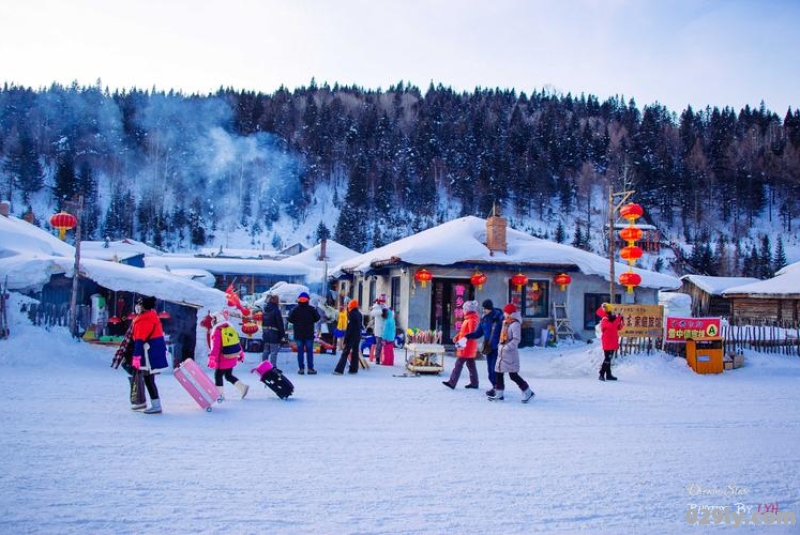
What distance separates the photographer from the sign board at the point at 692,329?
13.8 meters

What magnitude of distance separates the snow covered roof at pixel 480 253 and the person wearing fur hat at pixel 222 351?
367 inches

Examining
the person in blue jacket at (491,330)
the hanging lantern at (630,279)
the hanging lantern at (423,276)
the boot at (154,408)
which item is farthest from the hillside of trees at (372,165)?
the boot at (154,408)

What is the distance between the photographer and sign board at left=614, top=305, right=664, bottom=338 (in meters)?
14.3

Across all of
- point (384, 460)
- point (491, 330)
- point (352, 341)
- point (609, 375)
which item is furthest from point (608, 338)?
point (384, 460)

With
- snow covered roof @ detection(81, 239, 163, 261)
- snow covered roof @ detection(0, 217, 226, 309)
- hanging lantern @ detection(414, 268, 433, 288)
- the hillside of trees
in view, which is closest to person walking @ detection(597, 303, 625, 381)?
hanging lantern @ detection(414, 268, 433, 288)

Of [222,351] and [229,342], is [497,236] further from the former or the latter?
[222,351]

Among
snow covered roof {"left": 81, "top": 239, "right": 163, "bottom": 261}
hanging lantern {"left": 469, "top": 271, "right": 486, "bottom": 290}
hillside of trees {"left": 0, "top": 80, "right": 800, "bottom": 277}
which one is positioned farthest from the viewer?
hillside of trees {"left": 0, "top": 80, "right": 800, "bottom": 277}

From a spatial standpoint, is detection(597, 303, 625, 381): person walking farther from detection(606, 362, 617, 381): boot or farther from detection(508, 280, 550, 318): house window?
detection(508, 280, 550, 318): house window

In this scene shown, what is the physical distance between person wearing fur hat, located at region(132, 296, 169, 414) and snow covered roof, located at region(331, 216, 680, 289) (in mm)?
10695

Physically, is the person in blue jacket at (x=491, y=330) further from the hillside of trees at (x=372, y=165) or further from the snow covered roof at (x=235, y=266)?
the hillside of trees at (x=372, y=165)

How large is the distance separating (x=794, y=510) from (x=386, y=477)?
3250 millimetres

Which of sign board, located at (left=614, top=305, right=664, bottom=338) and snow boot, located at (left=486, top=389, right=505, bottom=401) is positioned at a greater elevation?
sign board, located at (left=614, top=305, right=664, bottom=338)

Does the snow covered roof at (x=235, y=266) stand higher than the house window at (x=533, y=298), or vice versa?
the snow covered roof at (x=235, y=266)

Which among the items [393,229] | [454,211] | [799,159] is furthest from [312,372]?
[799,159]
